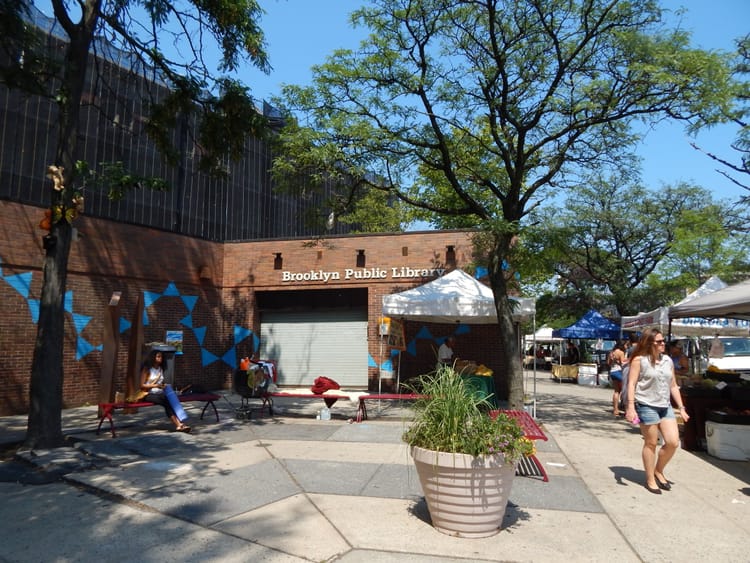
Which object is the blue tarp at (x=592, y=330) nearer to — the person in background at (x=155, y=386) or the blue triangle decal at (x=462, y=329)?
the blue triangle decal at (x=462, y=329)

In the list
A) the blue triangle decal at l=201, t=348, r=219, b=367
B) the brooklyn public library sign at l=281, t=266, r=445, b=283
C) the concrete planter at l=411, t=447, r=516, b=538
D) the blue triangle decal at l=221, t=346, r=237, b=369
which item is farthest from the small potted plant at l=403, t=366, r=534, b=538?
the blue triangle decal at l=221, t=346, r=237, b=369

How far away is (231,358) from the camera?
17.5 m

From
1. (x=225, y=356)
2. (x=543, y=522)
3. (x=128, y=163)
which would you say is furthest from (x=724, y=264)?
(x=128, y=163)

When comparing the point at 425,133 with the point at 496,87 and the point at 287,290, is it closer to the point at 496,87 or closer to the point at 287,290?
the point at 496,87

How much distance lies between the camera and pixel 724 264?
27406 mm

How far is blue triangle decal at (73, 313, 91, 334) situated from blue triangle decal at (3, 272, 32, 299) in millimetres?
1208

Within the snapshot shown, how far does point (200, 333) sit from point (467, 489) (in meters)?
13.4

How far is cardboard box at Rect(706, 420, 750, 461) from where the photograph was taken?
766cm

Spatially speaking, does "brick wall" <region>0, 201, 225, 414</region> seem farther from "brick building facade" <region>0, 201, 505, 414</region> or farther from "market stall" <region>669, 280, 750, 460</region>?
"market stall" <region>669, 280, 750, 460</region>

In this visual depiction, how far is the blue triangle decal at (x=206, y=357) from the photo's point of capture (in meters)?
16.5

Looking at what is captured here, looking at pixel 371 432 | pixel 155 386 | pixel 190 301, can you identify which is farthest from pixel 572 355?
pixel 155 386

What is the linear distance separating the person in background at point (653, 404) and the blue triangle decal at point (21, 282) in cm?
1212

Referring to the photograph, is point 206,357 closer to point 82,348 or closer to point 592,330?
point 82,348

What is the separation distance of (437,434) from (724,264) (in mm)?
28357
